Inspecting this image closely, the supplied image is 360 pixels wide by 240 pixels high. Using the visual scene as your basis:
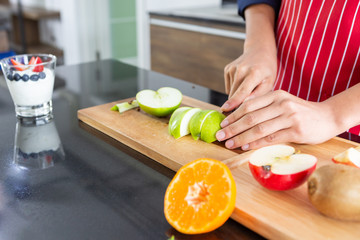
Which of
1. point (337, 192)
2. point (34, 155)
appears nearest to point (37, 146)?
point (34, 155)

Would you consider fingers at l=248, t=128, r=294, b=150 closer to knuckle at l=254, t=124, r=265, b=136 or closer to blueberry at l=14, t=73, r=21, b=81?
knuckle at l=254, t=124, r=265, b=136

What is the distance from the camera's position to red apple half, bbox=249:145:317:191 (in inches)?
28.6

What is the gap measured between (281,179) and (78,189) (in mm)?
394

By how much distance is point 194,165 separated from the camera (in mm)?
703

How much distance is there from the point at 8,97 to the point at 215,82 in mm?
1730

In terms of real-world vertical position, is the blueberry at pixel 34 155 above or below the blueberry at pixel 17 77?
below

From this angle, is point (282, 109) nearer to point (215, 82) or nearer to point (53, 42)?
point (215, 82)

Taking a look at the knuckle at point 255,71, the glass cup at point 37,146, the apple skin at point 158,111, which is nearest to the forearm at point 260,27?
the knuckle at point 255,71

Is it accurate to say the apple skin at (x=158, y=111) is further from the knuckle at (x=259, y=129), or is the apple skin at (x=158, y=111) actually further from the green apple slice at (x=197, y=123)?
the knuckle at (x=259, y=129)

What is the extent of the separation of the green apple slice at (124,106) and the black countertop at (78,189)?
0.12 metres

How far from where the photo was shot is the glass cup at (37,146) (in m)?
0.92

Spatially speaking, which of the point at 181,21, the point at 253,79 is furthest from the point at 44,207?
the point at 181,21

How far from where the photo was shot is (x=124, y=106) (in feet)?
4.05

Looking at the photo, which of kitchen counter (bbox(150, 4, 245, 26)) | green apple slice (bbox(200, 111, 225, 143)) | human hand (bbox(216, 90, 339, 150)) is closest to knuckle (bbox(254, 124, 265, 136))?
human hand (bbox(216, 90, 339, 150))
